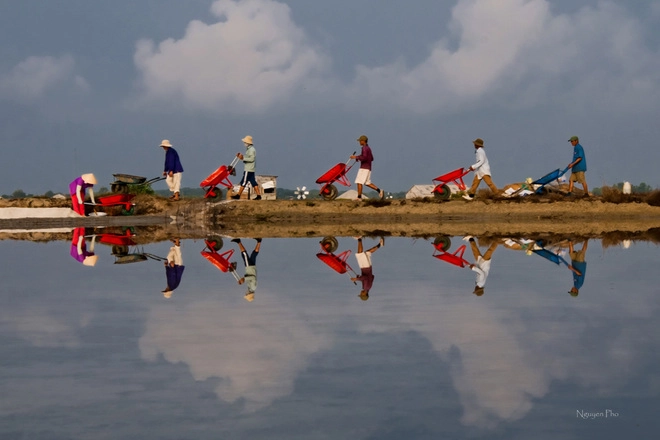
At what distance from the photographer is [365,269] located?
574 inches

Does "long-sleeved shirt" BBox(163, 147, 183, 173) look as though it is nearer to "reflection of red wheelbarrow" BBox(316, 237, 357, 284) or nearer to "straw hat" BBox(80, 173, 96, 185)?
"straw hat" BBox(80, 173, 96, 185)

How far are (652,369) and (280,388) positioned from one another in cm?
249

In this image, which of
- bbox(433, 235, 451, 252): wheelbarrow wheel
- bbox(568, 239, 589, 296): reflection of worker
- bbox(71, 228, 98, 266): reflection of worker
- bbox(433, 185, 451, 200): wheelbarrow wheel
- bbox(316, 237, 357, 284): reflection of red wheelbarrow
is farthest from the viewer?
bbox(433, 185, 451, 200): wheelbarrow wheel

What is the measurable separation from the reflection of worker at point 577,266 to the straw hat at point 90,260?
7313mm

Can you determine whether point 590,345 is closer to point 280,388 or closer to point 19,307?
point 280,388

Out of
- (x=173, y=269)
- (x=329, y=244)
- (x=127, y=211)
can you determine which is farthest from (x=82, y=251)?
(x=127, y=211)

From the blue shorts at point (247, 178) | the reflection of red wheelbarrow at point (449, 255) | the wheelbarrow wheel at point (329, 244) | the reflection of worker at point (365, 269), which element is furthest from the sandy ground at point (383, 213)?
the reflection of worker at point (365, 269)

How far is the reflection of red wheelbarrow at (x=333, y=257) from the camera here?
1474 cm

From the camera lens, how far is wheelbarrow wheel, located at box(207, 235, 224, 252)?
19.3 meters

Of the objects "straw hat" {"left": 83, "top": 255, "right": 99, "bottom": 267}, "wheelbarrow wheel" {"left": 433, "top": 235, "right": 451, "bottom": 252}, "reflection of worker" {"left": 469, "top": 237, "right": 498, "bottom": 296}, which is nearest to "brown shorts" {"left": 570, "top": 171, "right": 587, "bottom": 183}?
"wheelbarrow wheel" {"left": 433, "top": 235, "right": 451, "bottom": 252}

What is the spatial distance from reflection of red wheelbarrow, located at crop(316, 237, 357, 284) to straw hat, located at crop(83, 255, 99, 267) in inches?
142

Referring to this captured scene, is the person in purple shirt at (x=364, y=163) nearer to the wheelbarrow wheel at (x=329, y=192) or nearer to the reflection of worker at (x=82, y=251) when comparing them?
the wheelbarrow wheel at (x=329, y=192)

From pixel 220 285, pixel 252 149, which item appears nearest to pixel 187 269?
pixel 220 285

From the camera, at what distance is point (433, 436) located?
17.9ft
